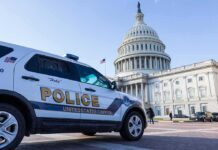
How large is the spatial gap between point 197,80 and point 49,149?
223 ft

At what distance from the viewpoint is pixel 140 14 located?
120m

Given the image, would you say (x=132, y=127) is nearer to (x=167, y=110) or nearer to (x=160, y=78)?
(x=167, y=110)

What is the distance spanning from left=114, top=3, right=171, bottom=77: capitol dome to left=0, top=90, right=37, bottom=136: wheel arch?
8988 centimetres

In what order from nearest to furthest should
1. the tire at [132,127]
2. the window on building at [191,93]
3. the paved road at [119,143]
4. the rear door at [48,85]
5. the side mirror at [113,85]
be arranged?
the rear door at [48,85]
the paved road at [119,143]
the side mirror at [113,85]
the tire at [132,127]
the window on building at [191,93]

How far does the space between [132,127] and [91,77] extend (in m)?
1.98

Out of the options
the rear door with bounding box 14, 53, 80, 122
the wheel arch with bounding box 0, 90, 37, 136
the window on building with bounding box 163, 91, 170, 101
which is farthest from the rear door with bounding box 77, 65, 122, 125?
the window on building with bounding box 163, 91, 170, 101

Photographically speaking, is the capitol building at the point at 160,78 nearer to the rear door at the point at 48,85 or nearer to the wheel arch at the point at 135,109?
the wheel arch at the point at 135,109

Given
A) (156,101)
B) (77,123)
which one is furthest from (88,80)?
(156,101)

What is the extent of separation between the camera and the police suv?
4.69 m

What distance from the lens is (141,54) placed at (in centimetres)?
9688

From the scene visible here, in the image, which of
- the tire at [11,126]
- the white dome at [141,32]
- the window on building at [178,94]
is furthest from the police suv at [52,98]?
the white dome at [141,32]

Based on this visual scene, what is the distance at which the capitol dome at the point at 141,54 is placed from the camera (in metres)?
96.7

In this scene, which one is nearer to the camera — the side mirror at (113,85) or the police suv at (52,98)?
the police suv at (52,98)

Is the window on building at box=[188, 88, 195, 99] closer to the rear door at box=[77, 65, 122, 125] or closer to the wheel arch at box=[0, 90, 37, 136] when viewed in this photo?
the rear door at box=[77, 65, 122, 125]
